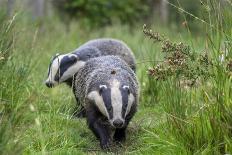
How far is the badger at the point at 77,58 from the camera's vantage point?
7.35 metres

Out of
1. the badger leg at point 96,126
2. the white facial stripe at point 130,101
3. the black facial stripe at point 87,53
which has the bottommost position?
the badger leg at point 96,126

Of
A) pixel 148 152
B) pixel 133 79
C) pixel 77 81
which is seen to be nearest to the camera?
pixel 148 152

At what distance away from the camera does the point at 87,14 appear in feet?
54.7

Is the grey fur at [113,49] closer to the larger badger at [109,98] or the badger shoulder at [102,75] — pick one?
the badger shoulder at [102,75]

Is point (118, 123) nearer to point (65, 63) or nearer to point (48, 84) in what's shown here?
point (48, 84)

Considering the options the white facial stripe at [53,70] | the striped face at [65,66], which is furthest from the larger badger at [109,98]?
the striped face at [65,66]

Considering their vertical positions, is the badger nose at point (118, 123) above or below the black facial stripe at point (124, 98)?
below

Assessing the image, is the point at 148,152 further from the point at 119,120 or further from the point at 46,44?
the point at 46,44

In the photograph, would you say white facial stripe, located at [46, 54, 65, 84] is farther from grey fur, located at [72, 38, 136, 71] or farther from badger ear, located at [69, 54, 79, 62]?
grey fur, located at [72, 38, 136, 71]

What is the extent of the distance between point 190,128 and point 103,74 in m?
1.57

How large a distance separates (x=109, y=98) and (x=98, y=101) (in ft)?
0.74

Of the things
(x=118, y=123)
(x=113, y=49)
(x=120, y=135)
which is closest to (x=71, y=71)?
(x=113, y=49)

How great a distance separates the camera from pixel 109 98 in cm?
550

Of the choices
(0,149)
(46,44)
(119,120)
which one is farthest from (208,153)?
(46,44)
